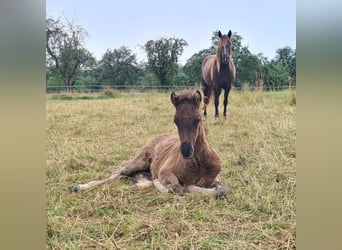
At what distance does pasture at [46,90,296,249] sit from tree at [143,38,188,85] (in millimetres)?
105

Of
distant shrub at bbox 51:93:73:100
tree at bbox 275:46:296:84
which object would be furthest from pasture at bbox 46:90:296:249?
tree at bbox 275:46:296:84

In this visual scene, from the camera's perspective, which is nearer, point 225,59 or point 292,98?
point 292,98

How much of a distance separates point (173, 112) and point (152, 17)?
0.42 m

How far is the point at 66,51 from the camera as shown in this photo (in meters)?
1.58

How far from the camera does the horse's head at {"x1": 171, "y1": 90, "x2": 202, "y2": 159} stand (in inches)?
61.4

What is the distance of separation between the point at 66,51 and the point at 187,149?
0.67 m

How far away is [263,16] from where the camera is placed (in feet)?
5.03

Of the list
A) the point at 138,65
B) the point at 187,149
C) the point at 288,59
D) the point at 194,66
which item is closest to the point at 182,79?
the point at 194,66

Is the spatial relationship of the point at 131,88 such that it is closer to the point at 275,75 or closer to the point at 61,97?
the point at 61,97
